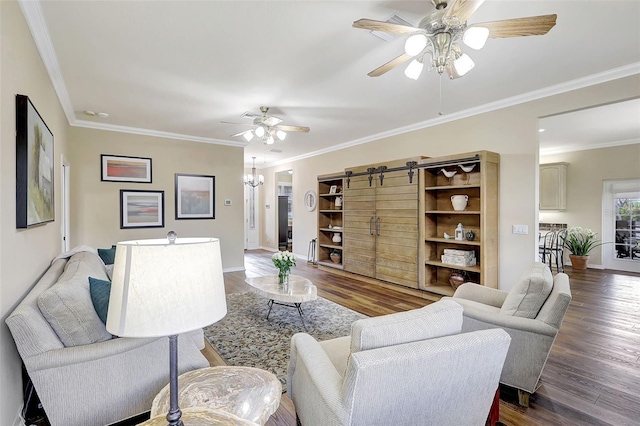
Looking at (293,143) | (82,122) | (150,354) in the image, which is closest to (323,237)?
(293,143)

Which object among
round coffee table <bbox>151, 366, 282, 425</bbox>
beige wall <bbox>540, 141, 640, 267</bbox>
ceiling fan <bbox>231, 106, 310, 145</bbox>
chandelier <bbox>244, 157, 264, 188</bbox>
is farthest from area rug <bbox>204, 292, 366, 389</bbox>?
beige wall <bbox>540, 141, 640, 267</bbox>

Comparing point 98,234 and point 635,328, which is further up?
point 98,234

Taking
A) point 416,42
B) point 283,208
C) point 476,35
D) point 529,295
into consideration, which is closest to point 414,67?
point 416,42

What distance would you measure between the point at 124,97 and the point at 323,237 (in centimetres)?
449

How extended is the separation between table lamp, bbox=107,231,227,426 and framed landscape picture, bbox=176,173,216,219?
526 centimetres

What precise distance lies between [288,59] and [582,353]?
377cm

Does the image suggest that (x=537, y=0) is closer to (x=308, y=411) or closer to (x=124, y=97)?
(x=308, y=411)

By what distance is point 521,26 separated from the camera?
1.93 meters

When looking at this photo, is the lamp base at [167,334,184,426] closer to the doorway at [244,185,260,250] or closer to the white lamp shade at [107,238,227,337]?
the white lamp shade at [107,238,227,337]

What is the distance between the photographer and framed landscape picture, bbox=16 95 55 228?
186 cm

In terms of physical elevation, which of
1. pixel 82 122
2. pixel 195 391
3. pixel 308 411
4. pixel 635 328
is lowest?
pixel 635 328

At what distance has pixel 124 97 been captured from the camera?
3867mm

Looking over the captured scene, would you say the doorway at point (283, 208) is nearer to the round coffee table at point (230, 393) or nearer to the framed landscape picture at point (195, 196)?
the framed landscape picture at point (195, 196)

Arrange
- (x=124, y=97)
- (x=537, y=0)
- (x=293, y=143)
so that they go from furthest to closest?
1. (x=293, y=143)
2. (x=124, y=97)
3. (x=537, y=0)
